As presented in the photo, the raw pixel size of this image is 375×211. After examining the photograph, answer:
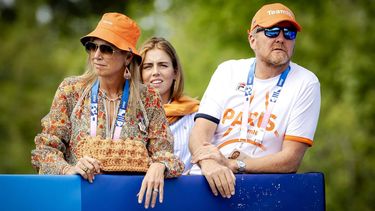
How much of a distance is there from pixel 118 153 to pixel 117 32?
0.75m

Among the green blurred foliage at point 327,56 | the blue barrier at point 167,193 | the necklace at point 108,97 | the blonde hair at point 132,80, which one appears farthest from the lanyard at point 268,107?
the green blurred foliage at point 327,56

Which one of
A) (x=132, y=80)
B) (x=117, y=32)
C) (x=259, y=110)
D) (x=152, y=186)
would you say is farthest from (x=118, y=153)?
(x=259, y=110)

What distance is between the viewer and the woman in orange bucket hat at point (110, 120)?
A: 560cm

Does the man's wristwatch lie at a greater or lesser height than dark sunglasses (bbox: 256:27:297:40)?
lesser

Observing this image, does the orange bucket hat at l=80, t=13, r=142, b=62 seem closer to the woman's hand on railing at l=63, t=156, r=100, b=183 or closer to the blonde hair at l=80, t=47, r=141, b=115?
the blonde hair at l=80, t=47, r=141, b=115

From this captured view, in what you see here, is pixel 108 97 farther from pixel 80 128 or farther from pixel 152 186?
pixel 152 186

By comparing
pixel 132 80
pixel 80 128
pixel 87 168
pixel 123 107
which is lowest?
pixel 87 168

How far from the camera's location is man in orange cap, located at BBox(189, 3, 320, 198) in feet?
21.5

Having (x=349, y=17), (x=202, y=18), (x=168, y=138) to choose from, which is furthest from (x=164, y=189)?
(x=349, y=17)

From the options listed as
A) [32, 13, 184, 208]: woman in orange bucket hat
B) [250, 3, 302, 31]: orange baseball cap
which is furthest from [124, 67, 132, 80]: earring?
[250, 3, 302, 31]: orange baseball cap

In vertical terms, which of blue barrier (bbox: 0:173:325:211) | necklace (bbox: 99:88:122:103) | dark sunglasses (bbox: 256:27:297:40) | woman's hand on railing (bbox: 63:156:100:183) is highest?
dark sunglasses (bbox: 256:27:297:40)

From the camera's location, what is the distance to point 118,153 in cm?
→ 557

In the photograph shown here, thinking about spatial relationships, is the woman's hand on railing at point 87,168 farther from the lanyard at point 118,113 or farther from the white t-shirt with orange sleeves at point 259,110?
the white t-shirt with orange sleeves at point 259,110

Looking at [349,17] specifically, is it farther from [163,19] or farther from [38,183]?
[38,183]
